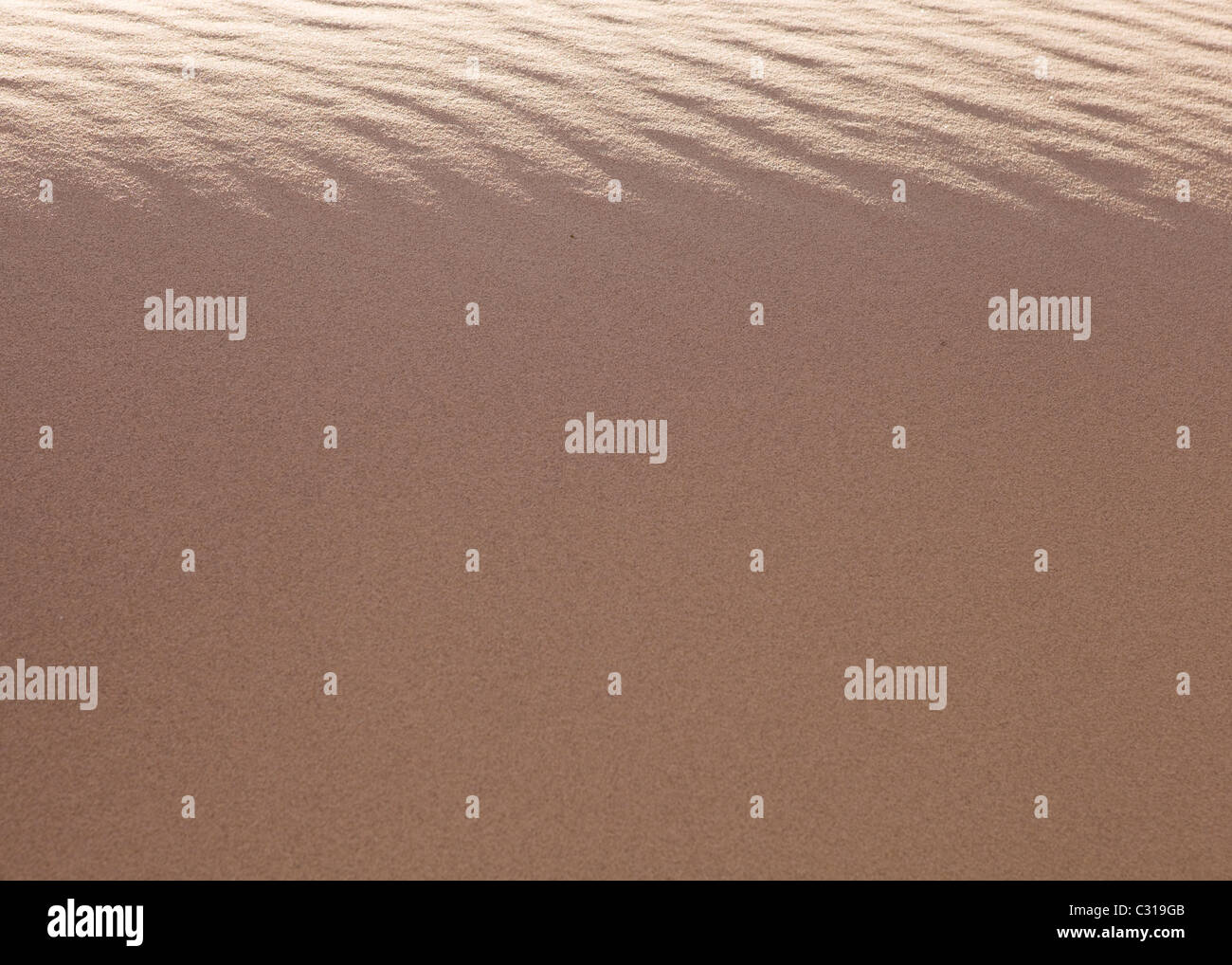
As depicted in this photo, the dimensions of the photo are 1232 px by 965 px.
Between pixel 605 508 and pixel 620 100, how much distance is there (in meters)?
1.55

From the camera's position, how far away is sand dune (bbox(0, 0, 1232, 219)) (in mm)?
3234

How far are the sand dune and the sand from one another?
0.09ft

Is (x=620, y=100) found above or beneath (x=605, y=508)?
above

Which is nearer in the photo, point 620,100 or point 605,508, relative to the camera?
point 605,508

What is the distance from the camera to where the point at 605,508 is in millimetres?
3039

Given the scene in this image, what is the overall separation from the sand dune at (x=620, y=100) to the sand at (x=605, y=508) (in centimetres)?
3

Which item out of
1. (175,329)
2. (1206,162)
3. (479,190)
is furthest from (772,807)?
(1206,162)

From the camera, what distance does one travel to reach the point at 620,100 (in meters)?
3.41

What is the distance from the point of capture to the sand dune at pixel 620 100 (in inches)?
127

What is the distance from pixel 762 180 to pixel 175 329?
207cm

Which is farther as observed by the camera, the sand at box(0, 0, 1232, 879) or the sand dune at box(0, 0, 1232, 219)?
the sand dune at box(0, 0, 1232, 219)

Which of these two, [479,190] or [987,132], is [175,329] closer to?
[479,190]

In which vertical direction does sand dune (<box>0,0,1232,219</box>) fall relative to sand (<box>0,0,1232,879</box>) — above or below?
above

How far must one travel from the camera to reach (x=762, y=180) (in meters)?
3.26
